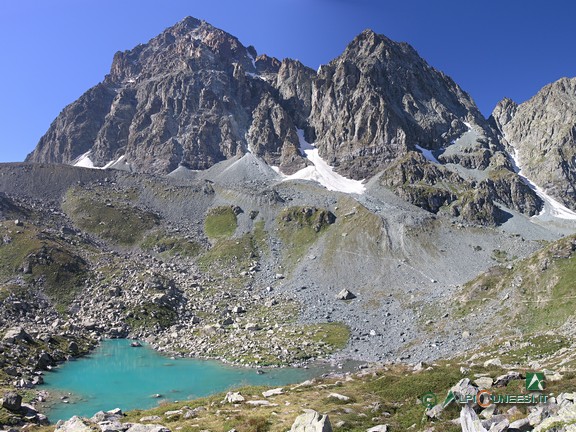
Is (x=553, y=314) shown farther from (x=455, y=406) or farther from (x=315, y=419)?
(x=315, y=419)

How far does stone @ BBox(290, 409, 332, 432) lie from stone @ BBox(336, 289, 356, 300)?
91.5 meters

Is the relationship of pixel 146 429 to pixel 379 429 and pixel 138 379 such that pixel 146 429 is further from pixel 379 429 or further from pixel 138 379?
pixel 138 379

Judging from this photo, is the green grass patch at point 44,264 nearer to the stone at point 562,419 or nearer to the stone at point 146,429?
the stone at point 146,429

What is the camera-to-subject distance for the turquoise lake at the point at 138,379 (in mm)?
52938

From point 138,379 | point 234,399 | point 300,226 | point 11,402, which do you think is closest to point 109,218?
point 300,226

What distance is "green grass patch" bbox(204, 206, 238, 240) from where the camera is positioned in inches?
6811

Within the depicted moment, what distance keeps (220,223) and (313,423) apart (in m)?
164

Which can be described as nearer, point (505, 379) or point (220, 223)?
point (505, 379)

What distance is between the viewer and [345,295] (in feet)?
366

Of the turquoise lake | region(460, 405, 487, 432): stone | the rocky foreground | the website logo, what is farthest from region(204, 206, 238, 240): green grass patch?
region(460, 405, 487, 432): stone

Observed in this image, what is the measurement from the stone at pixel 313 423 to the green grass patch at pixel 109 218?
515 ft

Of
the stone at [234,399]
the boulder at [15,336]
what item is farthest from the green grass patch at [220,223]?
the stone at [234,399]

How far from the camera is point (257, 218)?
594ft

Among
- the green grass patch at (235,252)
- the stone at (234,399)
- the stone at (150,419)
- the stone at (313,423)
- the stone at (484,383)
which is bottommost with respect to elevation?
the stone at (150,419)
